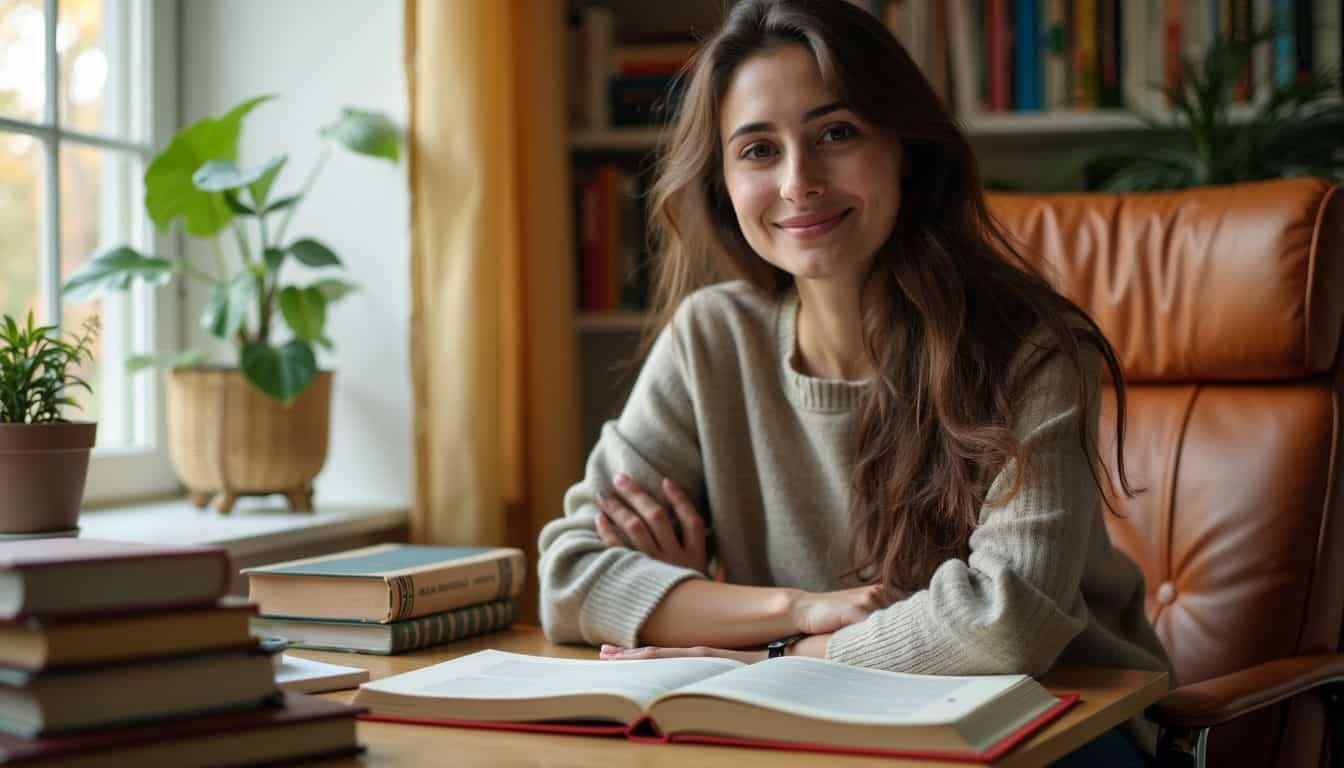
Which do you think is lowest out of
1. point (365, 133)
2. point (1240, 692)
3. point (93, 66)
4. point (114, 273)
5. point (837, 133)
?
point (1240, 692)

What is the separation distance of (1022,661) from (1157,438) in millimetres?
605

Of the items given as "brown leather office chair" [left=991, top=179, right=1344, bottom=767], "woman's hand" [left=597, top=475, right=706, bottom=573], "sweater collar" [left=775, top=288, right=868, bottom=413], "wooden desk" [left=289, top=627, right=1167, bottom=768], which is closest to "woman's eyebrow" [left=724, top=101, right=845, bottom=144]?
"sweater collar" [left=775, top=288, right=868, bottom=413]

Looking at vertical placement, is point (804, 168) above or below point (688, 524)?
above

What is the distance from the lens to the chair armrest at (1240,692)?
1156 millimetres

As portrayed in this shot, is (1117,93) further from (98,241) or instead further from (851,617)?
(98,241)

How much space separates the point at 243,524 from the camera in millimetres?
1867

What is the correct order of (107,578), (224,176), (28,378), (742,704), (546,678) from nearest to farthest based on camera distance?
(107,578), (742,704), (546,678), (28,378), (224,176)

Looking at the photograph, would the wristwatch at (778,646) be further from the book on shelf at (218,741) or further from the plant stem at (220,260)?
the plant stem at (220,260)

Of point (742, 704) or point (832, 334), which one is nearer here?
point (742, 704)

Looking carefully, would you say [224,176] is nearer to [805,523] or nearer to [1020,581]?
[805,523]

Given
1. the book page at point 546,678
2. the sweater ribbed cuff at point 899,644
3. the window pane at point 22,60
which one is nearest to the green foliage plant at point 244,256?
the window pane at point 22,60

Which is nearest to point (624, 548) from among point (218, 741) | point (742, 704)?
point (742, 704)

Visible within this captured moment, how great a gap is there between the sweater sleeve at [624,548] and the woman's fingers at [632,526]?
2 cm

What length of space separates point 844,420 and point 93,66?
52.7 inches
